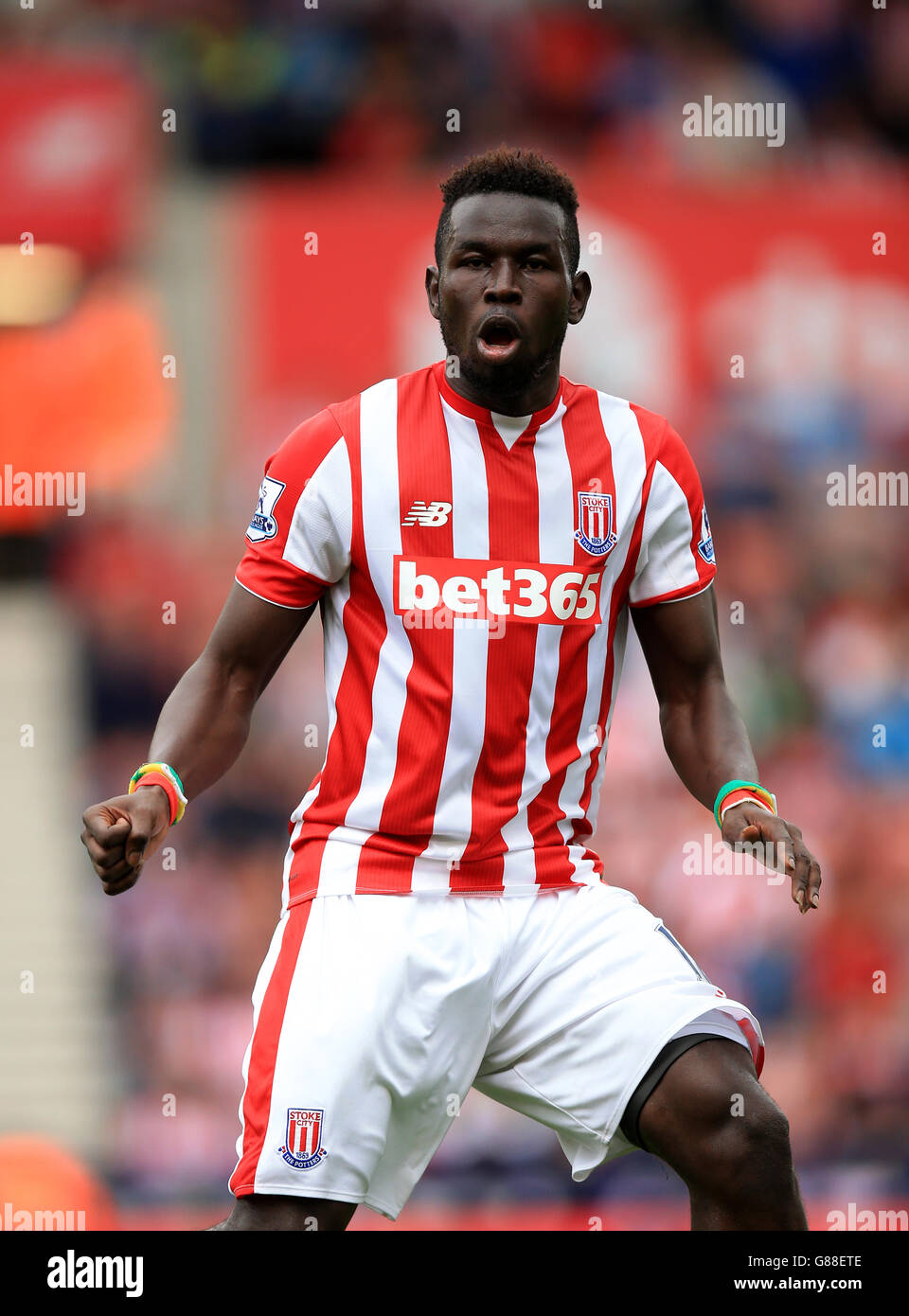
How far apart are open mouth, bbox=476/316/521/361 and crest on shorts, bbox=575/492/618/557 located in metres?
0.31

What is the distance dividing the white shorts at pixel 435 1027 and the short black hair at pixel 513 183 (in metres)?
1.27

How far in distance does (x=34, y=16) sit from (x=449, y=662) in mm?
7814

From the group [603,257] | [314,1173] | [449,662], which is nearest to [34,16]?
[603,257]

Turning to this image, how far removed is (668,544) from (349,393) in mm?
5641

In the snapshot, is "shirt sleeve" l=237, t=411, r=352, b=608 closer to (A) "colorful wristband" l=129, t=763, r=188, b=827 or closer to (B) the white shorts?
(A) "colorful wristband" l=129, t=763, r=188, b=827

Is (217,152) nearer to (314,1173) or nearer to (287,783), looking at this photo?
(287,783)

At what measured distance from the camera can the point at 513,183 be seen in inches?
133

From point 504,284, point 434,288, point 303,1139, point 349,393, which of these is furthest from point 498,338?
point 349,393

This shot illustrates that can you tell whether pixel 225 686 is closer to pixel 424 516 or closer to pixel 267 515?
pixel 267 515

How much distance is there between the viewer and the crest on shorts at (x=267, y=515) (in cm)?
333

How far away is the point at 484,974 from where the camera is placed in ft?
10.3

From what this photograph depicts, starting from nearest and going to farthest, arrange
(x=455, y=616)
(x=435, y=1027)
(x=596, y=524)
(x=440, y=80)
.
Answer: (x=435, y=1027)
(x=455, y=616)
(x=596, y=524)
(x=440, y=80)

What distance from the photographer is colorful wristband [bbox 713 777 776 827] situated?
10.7ft
